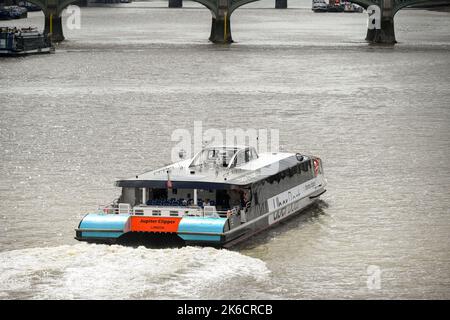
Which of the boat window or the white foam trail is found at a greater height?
the boat window

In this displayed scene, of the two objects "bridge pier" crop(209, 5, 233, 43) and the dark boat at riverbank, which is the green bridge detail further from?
the dark boat at riverbank

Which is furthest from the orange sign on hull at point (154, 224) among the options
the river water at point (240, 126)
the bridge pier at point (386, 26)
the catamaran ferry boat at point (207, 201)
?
the bridge pier at point (386, 26)

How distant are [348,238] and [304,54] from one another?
79.8m

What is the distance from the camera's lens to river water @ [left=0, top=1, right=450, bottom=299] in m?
33.3

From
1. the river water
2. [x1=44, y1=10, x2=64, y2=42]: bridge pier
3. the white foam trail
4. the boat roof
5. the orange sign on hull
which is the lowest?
[x1=44, y1=10, x2=64, y2=42]: bridge pier

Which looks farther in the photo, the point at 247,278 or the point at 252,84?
the point at 252,84

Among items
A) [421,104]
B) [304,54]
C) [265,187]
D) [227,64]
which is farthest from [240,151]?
[304,54]

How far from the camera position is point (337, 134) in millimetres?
62094

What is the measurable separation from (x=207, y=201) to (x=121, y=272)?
448 cm

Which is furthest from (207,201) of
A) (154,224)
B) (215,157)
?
(215,157)

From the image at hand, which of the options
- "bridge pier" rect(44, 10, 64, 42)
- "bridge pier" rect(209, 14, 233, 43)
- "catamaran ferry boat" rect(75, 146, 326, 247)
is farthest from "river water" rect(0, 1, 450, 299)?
"bridge pier" rect(44, 10, 64, 42)

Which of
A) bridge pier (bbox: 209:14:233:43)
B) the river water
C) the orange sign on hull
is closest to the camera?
the river water

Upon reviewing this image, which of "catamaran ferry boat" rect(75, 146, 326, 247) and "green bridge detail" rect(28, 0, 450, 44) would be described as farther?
"green bridge detail" rect(28, 0, 450, 44)
